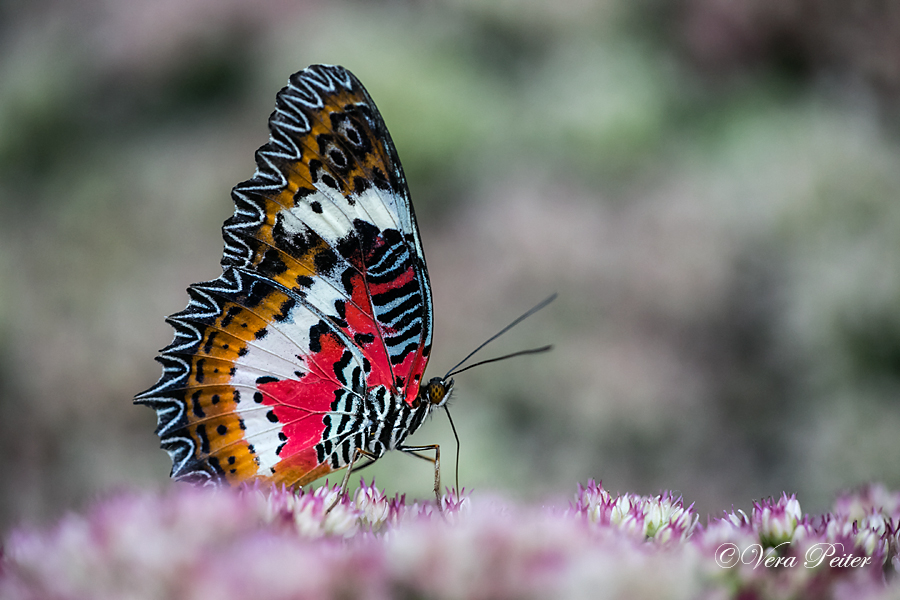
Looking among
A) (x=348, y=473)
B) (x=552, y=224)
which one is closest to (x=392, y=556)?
(x=348, y=473)

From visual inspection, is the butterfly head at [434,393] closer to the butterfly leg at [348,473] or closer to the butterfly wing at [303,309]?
the butterfly wing at [303,309]

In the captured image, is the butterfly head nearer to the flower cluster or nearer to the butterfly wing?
the butterfly wing

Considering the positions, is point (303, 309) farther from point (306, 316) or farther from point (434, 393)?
point (434, 393)

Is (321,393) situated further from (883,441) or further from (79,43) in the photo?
(79,43)

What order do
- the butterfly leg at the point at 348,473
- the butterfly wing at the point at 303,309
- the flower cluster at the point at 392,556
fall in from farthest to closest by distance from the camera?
the butterfly wing at the point at 303,309
the butterfly leg at the point at 348,473
the flower cluster at the point at 392,556

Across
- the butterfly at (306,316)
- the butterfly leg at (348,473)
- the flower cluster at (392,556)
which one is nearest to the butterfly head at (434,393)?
the butterfly at (306,316)

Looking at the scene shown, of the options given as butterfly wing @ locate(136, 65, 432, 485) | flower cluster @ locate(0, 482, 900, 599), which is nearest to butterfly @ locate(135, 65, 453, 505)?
A: butterfly wing @ locate(136, 65, 432, 485)

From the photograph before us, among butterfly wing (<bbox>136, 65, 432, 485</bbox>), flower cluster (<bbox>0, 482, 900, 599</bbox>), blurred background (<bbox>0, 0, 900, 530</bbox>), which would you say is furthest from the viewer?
blurred background (<bbox>0, 0, 900, 530</bbox>)
